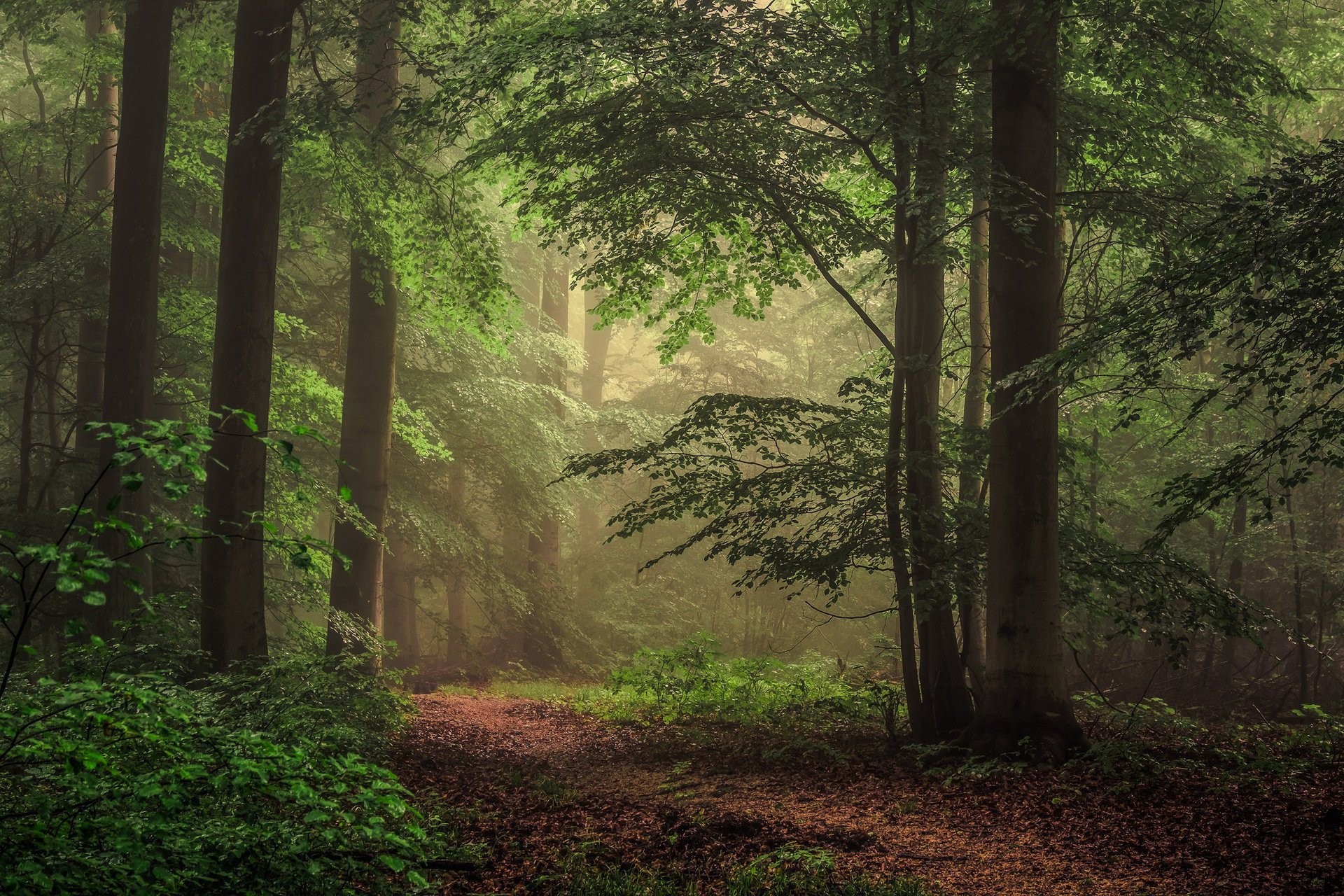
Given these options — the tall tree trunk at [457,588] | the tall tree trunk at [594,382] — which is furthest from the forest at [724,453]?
the tall tree trunk at [594,382]

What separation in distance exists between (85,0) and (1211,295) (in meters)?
11.8

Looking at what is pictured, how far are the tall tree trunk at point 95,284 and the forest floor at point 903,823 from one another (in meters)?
6.14

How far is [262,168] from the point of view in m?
9.21

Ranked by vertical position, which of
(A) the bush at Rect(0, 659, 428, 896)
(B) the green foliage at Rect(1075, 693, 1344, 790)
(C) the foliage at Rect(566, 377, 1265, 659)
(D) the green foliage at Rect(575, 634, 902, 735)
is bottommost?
(D) the green foliage at Rect(575, 634, 902, 735)

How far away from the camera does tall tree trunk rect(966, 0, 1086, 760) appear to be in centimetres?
755

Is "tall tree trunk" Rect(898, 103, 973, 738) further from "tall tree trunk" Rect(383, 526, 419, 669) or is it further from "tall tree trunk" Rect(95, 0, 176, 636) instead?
"tall tree trunk" Rect(383, 526, 419, 669)

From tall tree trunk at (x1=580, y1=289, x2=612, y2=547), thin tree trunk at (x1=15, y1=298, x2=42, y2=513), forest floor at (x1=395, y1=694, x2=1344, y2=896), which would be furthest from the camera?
tall tree trunk at (x1=580, y1=289, x2=612, y2=547)

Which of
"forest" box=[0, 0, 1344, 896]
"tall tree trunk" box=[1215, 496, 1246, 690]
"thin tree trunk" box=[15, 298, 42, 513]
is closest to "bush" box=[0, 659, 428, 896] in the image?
"forest" box=[0, 0, 1344, 896]

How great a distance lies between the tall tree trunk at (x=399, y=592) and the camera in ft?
64.8

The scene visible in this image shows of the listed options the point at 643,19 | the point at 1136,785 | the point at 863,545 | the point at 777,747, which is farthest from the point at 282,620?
the point at 1136,785

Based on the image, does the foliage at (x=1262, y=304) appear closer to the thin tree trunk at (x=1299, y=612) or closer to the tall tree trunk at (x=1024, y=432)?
the tall tree trunk at (x=1024, y=432)

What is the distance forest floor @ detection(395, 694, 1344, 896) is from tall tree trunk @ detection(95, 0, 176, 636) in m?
4.53

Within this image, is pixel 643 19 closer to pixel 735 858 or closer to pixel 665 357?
pixel 665 357

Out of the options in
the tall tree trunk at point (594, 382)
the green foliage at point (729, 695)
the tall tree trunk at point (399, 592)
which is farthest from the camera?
the tall tree trunk at point (594, 382)
